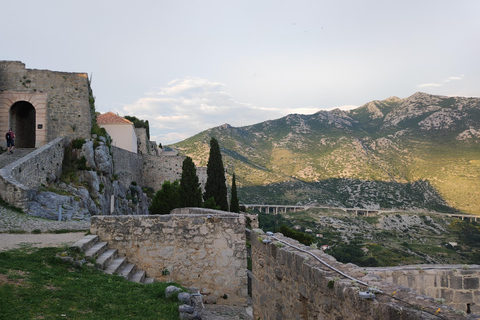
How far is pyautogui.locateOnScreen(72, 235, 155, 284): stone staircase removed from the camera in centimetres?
721

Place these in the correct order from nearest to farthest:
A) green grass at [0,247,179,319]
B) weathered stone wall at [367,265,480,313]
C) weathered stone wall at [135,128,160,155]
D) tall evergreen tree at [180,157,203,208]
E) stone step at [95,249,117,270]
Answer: green grass at [0,247,179,319]
weathered stone wall at [367,265,480,313]
stone step at [95,249,117,270]
tall evergreen tree at [180,157,203,208]
weathered stone wall at [135,128,160,155]

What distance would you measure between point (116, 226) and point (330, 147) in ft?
250

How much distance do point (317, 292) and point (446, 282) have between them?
7.13 feet

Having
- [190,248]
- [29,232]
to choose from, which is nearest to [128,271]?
[190,248]

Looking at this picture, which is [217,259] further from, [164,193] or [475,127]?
[475,127]

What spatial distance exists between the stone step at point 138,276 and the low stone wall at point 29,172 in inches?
298

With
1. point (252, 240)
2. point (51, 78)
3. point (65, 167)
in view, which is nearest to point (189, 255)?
point (252, 240)

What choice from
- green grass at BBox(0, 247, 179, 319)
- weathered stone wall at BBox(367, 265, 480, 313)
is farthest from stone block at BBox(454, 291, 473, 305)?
green grass at BBox(0, 247, 179, 319)

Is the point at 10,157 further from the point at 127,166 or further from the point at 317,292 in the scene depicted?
the point at 317,292

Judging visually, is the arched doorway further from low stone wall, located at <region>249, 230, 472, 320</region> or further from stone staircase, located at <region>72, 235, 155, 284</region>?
low stone wall, located at <region>249, 230, 472, 320</region>

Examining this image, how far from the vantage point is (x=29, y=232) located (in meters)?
9.98

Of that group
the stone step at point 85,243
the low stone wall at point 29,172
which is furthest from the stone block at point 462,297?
the low stone wall at point 29,172

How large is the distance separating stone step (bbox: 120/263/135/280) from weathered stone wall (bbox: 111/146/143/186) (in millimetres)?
19977

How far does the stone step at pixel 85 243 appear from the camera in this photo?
23.8 ft
